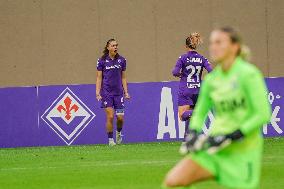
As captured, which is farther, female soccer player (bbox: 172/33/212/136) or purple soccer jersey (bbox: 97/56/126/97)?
purple soccer jersey (bbox: 97/56/126/97)

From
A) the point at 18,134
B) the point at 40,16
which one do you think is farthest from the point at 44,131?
the point at 40,16

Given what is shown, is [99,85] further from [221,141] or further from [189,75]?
[221,141]

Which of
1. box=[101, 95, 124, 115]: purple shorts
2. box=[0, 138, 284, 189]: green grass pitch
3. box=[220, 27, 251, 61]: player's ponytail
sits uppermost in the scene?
box=[220, 27, 251, 61]: player's ponytail

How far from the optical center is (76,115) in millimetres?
21922

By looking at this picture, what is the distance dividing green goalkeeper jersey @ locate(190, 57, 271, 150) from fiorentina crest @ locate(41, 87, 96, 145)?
13.6 meters

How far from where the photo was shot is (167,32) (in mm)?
27141

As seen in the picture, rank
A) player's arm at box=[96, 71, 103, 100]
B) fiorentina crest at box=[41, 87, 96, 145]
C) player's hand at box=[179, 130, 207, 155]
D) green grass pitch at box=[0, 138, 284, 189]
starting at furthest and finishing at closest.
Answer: fiorentina crest at box=[41, 87, 96, 145], player's arm at box=[96, 71, 103, 100], green grass pitch at box=[0, 138, 284, 189], player's hand at box=[179, 130, 207, 155]

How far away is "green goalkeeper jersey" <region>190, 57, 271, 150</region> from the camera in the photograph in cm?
796

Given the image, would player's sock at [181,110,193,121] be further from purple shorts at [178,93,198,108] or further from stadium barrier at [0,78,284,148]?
stadium barrier at [0,78,284,148]

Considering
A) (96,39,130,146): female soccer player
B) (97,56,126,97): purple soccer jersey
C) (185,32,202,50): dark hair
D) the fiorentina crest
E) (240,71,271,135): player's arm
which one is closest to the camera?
(240,71,271,135): player's arm

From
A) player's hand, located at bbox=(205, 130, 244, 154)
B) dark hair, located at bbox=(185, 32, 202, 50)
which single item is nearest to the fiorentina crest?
dark hair, located at bbox=(185, 32, 202, 50)

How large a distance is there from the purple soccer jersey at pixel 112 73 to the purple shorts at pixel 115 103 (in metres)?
0.08

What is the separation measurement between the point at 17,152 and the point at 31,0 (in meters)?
7.39

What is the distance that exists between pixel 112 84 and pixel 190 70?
307cm
